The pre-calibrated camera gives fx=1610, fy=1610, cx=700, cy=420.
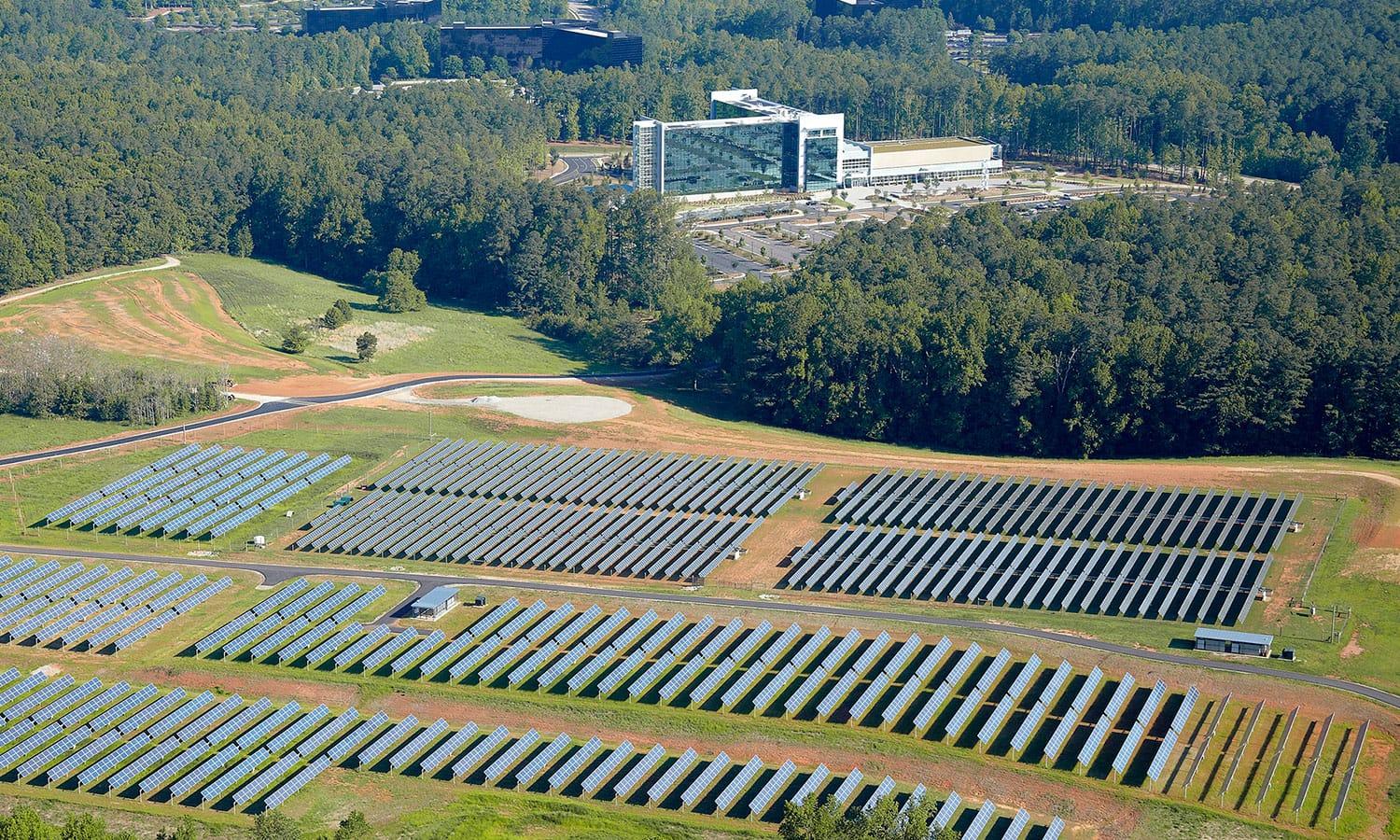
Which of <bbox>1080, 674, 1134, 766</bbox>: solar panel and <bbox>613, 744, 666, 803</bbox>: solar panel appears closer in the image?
<bbox>613, 744, 666, 803</bbox>: solar panel

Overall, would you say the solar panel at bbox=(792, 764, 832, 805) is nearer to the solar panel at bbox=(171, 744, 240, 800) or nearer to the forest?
the solar panel at bbox=(171, 744, 240, 800)

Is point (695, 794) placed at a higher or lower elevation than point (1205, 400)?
lower

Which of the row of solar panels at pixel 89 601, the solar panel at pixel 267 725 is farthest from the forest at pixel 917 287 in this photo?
the solar panel at pixel 267 725

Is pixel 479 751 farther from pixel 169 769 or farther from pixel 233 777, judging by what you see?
pixel 169 769

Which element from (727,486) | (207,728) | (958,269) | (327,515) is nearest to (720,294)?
(958,269)

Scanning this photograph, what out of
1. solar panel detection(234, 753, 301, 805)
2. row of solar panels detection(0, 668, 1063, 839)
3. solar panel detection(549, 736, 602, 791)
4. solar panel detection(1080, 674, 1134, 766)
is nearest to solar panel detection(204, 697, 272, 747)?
row of solar panels detection(0, 668, 1063, 839)

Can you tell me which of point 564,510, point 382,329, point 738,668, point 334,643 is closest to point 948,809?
point 738,668

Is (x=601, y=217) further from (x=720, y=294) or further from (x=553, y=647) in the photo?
(x=553, y=647)
